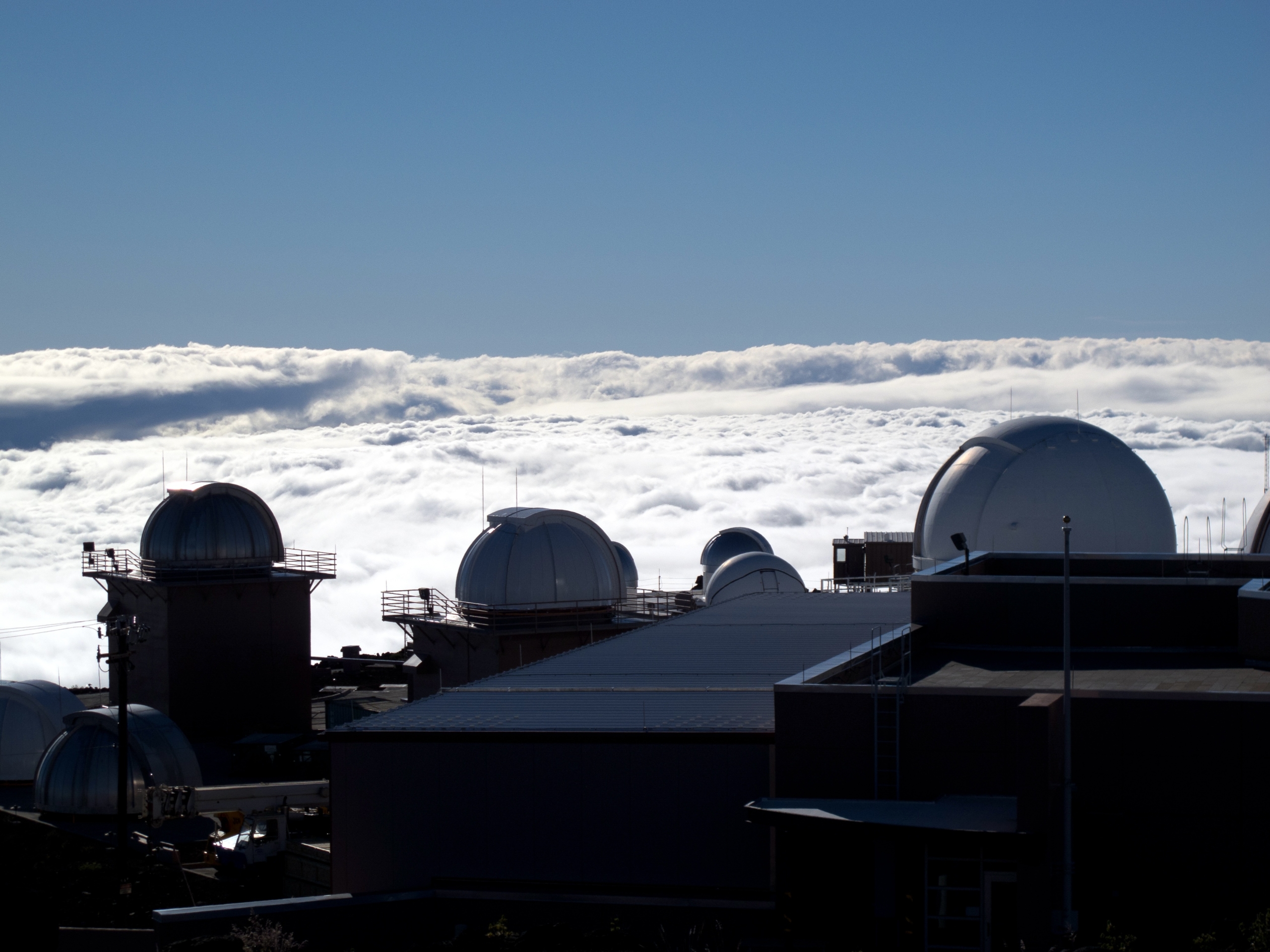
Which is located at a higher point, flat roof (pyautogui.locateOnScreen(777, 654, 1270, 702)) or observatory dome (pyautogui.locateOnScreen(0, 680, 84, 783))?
flat roof (pyautogui.locateOnScreen(777, 654, 1270, 702))

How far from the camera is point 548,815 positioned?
15852 mm

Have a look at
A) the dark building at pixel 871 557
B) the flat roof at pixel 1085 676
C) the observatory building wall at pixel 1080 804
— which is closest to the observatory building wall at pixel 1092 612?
the flat roof at pixel 1085 676

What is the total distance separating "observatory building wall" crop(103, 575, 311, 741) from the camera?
37.9 meters

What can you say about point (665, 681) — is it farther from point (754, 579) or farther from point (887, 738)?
point (754, 579)

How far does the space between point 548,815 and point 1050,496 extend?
15.5 meters

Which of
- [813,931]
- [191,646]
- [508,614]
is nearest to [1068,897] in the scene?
[813,931]

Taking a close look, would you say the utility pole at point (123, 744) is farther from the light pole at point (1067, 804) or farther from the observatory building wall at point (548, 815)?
the light pole at point (1067, 804)

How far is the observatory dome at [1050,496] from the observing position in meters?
27.4

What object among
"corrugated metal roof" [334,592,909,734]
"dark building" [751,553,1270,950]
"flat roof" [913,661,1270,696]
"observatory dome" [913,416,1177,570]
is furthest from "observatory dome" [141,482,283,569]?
"dark building" [751,553,1270,950]

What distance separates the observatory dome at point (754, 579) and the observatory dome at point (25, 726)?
17.9 m

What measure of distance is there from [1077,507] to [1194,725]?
1472 cm

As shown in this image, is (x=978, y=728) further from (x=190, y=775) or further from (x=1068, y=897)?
(x=190, y=775)

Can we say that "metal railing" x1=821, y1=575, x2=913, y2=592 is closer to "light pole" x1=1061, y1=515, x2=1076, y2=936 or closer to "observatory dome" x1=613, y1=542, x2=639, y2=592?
"observatory dome" x1=613, y1=542, x2=639, y2=592

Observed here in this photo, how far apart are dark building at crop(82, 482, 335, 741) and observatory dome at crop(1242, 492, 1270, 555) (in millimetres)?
25241
